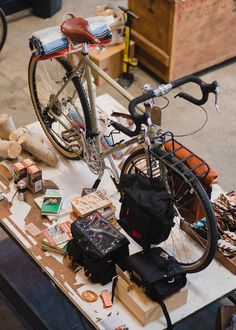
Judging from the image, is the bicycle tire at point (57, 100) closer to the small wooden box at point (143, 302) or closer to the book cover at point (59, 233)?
the book cover at point (59, 233)

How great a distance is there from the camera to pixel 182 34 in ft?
16.3

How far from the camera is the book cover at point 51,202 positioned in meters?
3.41

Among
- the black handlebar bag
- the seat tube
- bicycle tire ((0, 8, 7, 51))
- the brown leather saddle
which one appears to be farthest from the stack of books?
bicycle tire ((0, 8, 7, 51))

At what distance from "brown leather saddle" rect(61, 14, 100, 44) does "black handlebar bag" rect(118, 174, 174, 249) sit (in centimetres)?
85

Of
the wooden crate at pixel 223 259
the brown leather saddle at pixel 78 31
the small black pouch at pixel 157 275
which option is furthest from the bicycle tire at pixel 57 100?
the small black pouch at pixel 157 275

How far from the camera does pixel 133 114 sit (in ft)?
9.41

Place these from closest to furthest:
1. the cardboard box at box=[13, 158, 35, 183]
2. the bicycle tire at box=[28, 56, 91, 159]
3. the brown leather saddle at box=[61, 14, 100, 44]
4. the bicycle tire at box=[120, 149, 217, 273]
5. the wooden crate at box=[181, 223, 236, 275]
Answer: the bicycle tire at box=[120, 149, 217, 273]
the wooden crate at box=[181, 223, 236, 275]
the brown leather saddle at box=[61, 14, 100, 44]
the cardboard box at box=[13, 158, 35, 183]
the bicycle tire at box=[28, 56, 91, 159]

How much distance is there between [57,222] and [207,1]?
8.09 ft

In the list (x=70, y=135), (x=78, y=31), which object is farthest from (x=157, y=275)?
(x=78, y=31)

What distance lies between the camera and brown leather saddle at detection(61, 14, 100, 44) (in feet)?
11.1

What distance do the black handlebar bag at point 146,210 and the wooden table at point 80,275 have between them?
31 centimetres

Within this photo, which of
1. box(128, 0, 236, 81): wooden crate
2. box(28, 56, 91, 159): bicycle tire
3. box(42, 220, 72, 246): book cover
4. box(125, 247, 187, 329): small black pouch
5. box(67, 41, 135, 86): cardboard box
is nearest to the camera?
box(125, 247, 187, 329): small black pouch

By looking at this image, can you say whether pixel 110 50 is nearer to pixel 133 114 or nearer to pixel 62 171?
pixel 62 171

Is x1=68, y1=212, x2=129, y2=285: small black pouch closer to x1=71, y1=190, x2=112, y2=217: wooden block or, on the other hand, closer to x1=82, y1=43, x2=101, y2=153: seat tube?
x1=71, y1=190, x2=112, y2=217: wooden block
